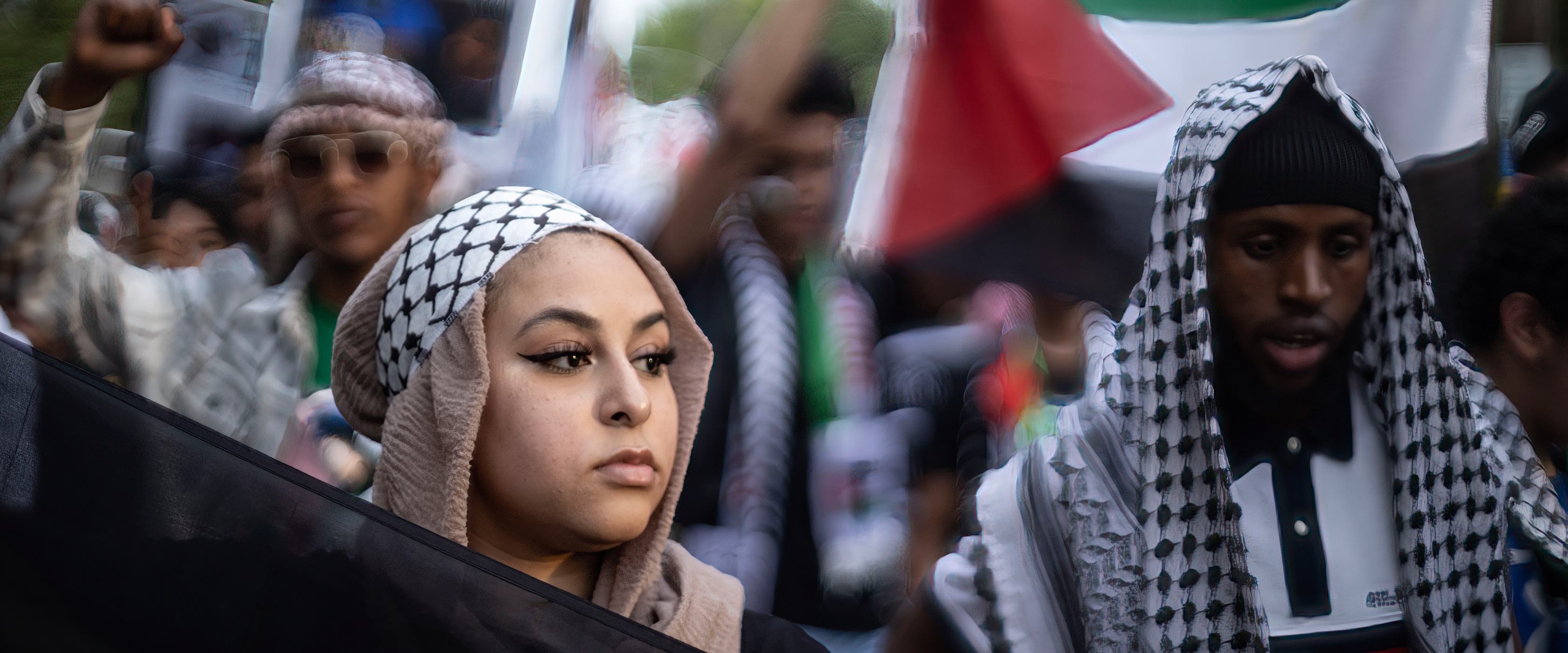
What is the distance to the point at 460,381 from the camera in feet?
4.71

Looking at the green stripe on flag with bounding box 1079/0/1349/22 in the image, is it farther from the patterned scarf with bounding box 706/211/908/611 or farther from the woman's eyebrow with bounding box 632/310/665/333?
the woman's eyebrow with bounding box 632/310/665/333

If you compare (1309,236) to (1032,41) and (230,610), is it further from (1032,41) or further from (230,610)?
(230,610)

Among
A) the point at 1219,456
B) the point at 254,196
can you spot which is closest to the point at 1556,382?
the point at 1219,456

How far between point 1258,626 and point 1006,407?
0.71 meters

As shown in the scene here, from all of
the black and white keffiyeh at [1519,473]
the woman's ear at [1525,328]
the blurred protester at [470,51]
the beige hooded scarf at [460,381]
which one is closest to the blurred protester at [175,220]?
the blurred protester at [470,51]

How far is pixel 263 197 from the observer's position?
2221 millimetres

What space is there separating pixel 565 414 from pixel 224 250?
1199mm

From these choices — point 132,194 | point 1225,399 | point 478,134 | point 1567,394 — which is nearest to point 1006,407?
point 1225,399

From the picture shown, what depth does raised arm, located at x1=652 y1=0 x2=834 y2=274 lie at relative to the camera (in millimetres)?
2223

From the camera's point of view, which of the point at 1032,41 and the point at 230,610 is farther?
the point at 1032,41

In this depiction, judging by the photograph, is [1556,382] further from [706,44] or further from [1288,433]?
[706,44]

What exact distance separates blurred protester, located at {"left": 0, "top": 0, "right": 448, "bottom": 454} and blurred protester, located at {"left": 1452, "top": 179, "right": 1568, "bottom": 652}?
219cm

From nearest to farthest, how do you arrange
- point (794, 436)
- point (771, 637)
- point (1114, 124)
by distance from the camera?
point (771, 637) → point (794, 436) → point (1114, 124)

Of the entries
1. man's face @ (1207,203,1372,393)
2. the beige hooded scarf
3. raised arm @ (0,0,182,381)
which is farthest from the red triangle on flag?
raised arm @ (0,0,182,381)
